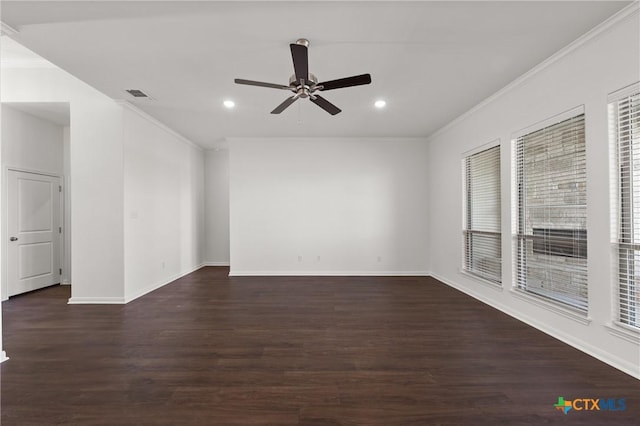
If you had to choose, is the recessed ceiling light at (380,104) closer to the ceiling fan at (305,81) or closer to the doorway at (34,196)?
the ceiling fan at (305,81)

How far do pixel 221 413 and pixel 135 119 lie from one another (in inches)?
175

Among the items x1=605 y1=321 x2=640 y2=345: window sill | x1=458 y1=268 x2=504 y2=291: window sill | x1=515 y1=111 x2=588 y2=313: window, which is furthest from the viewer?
x1=458 y1=268 x2=504 y2=291: window sill

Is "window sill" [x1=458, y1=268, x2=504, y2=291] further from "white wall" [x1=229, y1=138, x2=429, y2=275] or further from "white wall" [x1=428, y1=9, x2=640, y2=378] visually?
"white wall" [x1=229, y1=138, x2=429, y2=275]

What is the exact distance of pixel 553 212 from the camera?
126 inches

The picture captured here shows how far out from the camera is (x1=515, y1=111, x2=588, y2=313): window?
2887 millimetres

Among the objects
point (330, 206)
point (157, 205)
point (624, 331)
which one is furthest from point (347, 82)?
point (157, 205)

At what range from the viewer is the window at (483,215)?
4.25m

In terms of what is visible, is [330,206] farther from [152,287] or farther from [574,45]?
[574,45]

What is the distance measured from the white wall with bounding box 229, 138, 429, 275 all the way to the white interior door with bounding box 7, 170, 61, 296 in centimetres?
314

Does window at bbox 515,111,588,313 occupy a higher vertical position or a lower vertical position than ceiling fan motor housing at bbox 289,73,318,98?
lower

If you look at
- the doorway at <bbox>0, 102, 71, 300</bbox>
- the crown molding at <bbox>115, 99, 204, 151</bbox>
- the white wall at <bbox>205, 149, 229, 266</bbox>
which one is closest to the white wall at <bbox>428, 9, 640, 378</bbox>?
the crown molding at <bbox>115, 99, 204, 151</bbox>

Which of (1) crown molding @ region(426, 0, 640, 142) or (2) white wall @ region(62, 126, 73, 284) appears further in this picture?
(2) white wall @ region(62, 126, 73, 284)

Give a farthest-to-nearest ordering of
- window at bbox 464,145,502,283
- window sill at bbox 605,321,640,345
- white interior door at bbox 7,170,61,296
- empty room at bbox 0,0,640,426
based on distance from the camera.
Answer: white interior door at bbox 7,170,61,296 → window at bbox 464,145,502,283 → window sill at bbox 605,321,640,345 → empty room at bbox 0,0,640,426

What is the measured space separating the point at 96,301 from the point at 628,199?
241 inches
